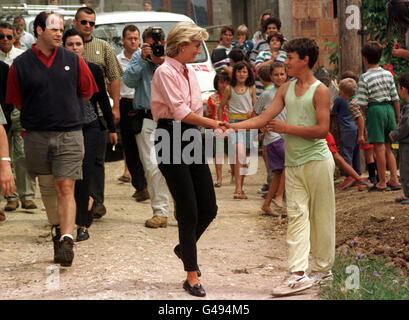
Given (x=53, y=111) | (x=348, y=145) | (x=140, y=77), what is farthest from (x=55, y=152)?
(x=348, y=145)

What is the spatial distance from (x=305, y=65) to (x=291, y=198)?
3.21 feet

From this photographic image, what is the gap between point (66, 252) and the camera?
6.77 m

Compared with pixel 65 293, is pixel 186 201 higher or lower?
higher

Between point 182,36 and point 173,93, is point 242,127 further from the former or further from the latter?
point 182,36

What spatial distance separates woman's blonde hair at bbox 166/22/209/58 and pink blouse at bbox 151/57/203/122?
0.07 m

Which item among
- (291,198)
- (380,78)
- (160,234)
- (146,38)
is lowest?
(160,234)

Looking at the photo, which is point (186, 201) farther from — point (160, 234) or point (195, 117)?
point (160, 234)

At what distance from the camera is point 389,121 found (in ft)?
32.1

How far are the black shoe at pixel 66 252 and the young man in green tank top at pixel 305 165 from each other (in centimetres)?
174

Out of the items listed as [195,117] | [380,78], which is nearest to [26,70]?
[195,117]

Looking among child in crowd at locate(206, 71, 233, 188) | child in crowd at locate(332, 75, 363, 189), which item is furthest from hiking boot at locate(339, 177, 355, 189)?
child in crowd at locate(206, 71, 233, 188)

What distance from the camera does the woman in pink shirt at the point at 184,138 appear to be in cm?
590

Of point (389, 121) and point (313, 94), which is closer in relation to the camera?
point (313, 94)

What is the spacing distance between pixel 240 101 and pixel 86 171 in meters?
3.36
